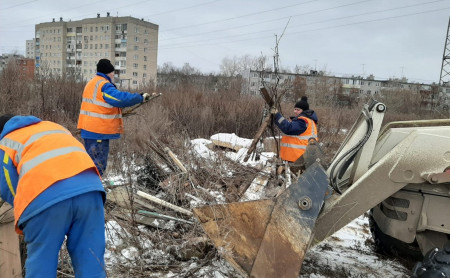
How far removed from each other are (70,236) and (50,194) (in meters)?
→ 0.36

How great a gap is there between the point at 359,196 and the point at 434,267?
587 mm

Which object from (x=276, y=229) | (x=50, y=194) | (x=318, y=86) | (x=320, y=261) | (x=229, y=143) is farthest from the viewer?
(x=318, y=86)

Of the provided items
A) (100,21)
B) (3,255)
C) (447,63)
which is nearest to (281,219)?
(3,255)

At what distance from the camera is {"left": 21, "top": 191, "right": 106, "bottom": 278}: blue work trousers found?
2041mm

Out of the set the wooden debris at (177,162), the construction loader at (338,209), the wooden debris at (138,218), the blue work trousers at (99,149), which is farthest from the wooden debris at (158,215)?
the blue work trousers at (99,149)

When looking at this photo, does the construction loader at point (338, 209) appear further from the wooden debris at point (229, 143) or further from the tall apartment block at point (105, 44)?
the tall apartment block at point (105, 44)

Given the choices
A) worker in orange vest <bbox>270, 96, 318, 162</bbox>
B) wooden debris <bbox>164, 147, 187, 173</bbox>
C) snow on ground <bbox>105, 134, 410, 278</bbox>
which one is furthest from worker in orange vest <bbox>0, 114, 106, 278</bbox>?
worker in orange vest <bbox>270, 96, 318, 162</bbox>

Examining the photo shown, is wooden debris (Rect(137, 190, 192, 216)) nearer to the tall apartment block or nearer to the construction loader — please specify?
the construction loader

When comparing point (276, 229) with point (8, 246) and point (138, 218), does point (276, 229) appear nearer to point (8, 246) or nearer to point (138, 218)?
point (8, 246)

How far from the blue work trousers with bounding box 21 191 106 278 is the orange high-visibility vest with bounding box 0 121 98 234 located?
0.45 ft

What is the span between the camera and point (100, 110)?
16.7ft

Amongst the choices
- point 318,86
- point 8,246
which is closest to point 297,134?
point 8,246

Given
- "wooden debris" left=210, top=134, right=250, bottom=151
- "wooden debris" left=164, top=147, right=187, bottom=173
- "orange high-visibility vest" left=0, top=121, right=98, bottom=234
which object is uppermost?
"orange high-visibility vest" left=0, top=121, right=98, bottom=234

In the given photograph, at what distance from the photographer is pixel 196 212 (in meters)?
2.62
